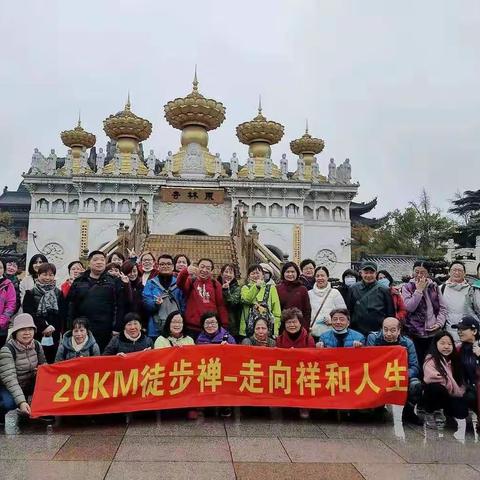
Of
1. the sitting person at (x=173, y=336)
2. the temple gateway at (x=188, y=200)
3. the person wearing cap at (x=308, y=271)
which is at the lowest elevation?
the sitting person at (x=173, y=336)

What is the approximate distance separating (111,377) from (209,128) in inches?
917

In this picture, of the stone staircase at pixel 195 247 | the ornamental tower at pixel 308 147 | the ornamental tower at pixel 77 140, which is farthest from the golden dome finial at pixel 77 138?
the stone staircase at pixel 195 247

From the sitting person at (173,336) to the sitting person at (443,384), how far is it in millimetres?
2333

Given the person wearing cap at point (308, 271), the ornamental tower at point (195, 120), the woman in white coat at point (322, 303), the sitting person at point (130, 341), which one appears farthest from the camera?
the ornamental tower at point (195, 120)

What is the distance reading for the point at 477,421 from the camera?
4898 mm

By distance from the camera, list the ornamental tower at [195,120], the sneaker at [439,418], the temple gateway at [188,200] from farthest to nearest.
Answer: the ornamental tower at [195,120] < the temple gateway at [188,200] < the sneaker at [439,418]

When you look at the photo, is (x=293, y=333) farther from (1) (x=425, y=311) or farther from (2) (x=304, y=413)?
(1) (x=425, y=311)

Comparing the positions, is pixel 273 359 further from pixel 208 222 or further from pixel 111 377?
pixel 208 222

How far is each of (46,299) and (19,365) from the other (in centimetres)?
93

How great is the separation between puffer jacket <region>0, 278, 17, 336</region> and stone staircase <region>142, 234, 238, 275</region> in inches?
328

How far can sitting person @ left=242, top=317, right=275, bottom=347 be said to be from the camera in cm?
540

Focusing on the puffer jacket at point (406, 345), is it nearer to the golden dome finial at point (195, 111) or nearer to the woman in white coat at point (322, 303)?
the woman in white coat at point (322, 303)

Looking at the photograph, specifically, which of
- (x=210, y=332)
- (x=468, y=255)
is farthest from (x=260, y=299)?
(x=468, y=255)

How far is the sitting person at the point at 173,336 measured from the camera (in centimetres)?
511
